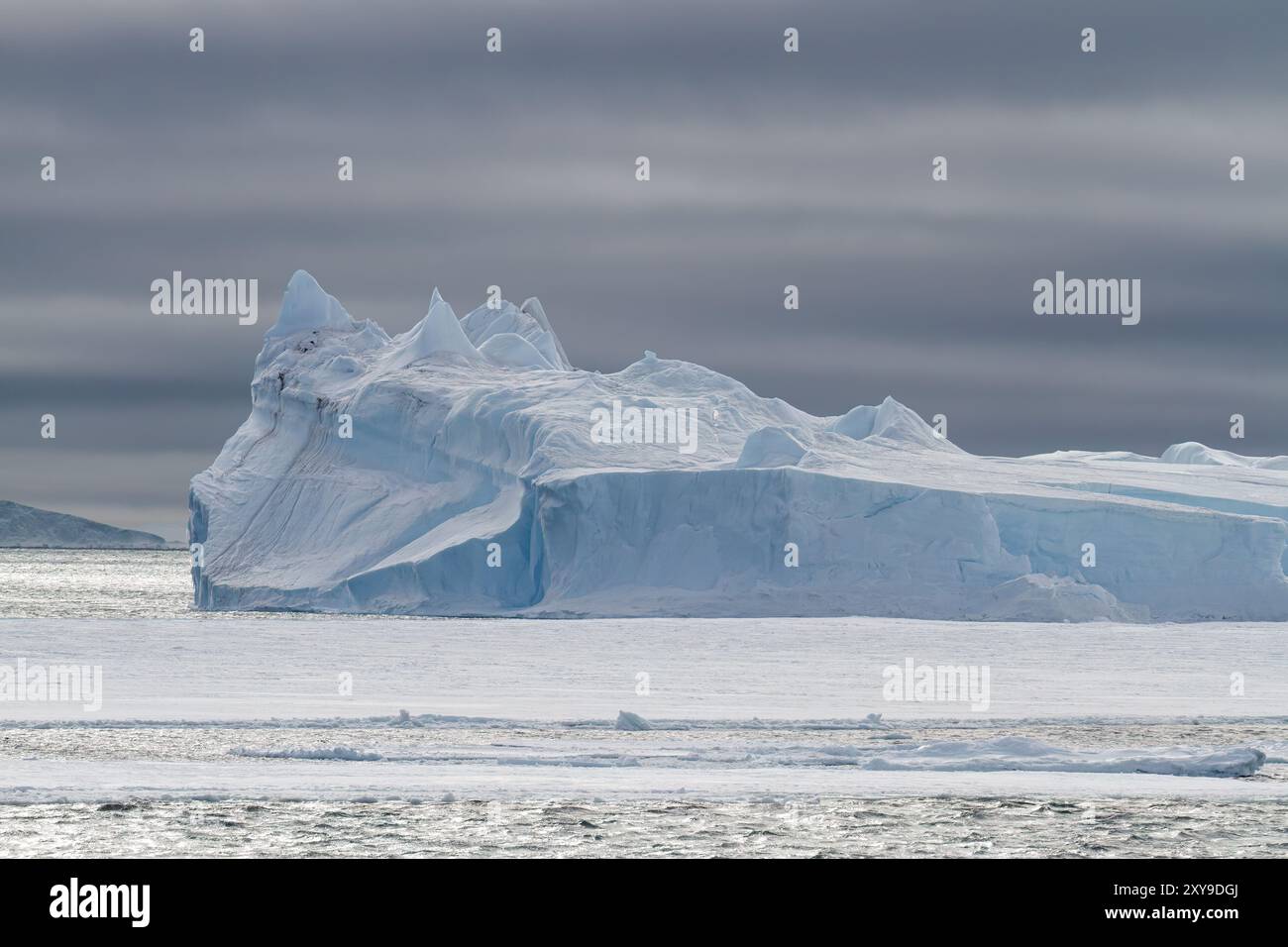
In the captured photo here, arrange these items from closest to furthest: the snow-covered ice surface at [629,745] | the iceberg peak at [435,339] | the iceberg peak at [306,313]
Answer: the snow-covered ice surface at [629,745] → the iceberg peak at [435,339] → the iceberg peak at [306,313]

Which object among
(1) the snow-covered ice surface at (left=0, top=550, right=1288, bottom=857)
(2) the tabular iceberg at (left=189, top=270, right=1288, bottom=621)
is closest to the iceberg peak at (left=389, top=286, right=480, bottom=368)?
(2) the tabular iceberg at (left=189, top=270, right=1288, bottom=621)

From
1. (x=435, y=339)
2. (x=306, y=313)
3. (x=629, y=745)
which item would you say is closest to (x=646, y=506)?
(x=435, y=339)

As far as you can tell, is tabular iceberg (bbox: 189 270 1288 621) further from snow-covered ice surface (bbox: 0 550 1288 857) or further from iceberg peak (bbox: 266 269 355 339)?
snow-covered ice surface (bbox: 0 550 1288 857)

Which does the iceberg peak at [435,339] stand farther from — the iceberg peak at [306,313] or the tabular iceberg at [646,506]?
the iceberg peak at [306,313]

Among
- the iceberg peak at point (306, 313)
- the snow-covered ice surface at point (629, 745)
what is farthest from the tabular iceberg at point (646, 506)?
the snow-covered ice surface at point (629, 745)

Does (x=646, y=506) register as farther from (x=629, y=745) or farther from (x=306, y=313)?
(x=629, y=745)
